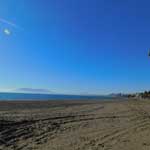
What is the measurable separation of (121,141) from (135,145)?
590 millimetres

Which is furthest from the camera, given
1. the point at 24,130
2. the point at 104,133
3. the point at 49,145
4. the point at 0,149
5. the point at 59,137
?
the point at 24,130

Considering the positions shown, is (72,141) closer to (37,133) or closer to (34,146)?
(34,146)

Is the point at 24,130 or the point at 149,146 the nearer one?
the point at 149,146

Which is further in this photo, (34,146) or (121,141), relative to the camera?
(121,141)

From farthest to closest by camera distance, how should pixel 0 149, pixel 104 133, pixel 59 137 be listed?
1. pixel 104 133
2. pixel 59 137
3. pixel 0 149

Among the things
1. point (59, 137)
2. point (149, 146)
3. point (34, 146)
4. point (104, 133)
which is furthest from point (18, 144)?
point (149, 146)

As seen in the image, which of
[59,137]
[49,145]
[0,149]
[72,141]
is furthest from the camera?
[59,137]

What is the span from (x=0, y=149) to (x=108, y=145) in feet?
11.0

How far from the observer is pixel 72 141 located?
7.33 meters

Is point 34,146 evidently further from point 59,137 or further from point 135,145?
point 135,145

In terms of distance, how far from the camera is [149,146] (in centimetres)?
655

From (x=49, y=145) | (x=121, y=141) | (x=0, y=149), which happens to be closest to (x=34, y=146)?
(x=49, y=145)

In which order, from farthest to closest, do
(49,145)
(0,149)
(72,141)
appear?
(72,141)
(49,145)
(0,149)

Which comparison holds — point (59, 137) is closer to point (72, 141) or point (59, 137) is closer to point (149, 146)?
point (72, 141)
